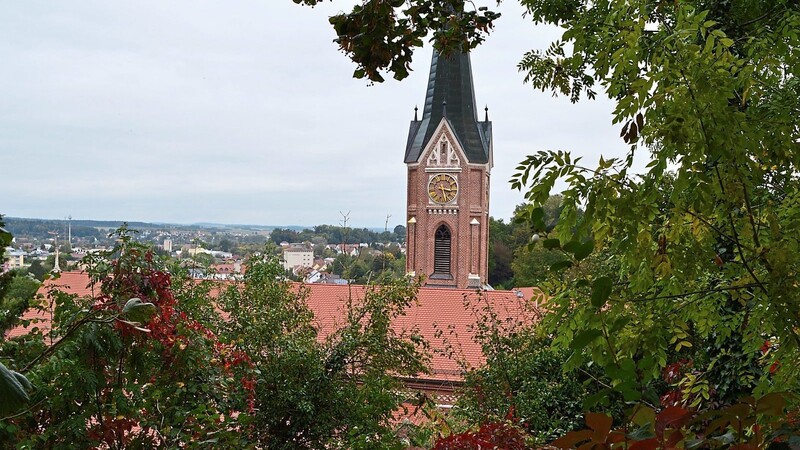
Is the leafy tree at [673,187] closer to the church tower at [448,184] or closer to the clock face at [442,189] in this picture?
the church tower at [448,184]

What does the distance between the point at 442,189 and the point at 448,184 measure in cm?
35

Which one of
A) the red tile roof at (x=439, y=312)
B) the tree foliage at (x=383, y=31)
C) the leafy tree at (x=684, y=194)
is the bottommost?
the red tile roof at (x=439, y=312)

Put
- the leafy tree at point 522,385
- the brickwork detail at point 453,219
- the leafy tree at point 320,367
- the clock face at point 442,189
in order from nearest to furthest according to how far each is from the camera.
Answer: the leafy tree at point 320,367 → the leafy tree at point 522,385 → the brickwork detail at point 453,219 → the clock face at point 442,189

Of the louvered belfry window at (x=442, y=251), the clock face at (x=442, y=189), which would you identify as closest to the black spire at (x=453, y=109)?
the clock face at (x=442, y=189)

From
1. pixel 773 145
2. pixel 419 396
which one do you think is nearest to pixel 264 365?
pixel 419 396

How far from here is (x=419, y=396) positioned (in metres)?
8.95

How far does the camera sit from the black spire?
3209cm

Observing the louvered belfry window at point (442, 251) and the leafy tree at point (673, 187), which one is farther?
the louvered belfry window at point (442, 251)

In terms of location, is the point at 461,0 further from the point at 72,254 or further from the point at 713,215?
the point at 72,254

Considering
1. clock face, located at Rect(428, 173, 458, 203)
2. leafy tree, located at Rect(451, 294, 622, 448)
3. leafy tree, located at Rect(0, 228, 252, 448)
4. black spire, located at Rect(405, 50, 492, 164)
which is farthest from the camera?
clock face, located at Rect(428, 173, 458, 203)

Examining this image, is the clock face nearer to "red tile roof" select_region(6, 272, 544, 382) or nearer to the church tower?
the church tower

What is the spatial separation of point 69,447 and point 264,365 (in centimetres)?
485

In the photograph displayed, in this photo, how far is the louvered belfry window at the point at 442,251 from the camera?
1300 inches

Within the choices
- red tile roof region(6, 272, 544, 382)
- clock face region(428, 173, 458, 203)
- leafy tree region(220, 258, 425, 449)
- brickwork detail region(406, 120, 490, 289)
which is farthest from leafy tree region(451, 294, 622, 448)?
clock face region(428, 173, 458, 203)
